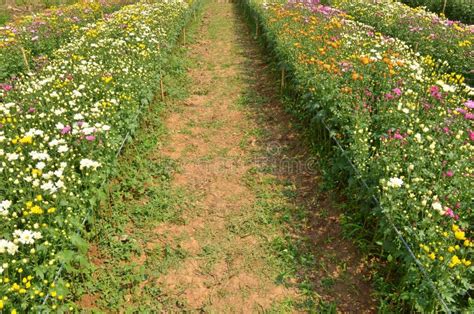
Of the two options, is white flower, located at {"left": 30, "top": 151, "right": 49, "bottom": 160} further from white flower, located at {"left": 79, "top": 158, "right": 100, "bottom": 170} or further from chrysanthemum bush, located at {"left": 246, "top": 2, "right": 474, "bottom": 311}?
chrysanthemum bush, located at {"left": 246, "top": 2, "right": 474, "bottom": 311}

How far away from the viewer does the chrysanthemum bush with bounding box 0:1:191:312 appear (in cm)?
343

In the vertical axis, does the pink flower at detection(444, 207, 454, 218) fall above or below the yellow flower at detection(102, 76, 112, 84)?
below

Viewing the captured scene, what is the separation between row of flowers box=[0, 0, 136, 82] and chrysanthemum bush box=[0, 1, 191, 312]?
1231 millimetres

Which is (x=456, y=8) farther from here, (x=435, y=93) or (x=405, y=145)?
(x=405, y=145)

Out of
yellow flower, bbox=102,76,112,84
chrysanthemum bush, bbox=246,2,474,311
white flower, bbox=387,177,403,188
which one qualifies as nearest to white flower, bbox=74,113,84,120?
Answer: yellow flower, bbox=102,76,112,84

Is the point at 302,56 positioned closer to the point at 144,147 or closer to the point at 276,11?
the point at 144,147

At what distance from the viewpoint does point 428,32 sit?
1055cm

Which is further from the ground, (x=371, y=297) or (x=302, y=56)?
(x=302, y=56)

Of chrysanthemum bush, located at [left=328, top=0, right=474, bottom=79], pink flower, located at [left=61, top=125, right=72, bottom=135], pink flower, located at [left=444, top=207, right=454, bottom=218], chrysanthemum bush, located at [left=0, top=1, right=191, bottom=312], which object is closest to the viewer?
chrysanthemum bush, located at [left=0, top=1, right=191, bottom=312]

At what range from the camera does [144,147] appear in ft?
24.1

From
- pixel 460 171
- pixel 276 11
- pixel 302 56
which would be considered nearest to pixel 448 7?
pixel 276 11

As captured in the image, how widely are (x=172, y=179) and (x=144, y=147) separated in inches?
50.0

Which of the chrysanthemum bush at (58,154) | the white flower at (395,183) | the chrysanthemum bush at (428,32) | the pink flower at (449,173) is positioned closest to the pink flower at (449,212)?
the white flower at (395,183)

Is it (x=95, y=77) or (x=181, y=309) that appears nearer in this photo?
(x=181, y=309)
